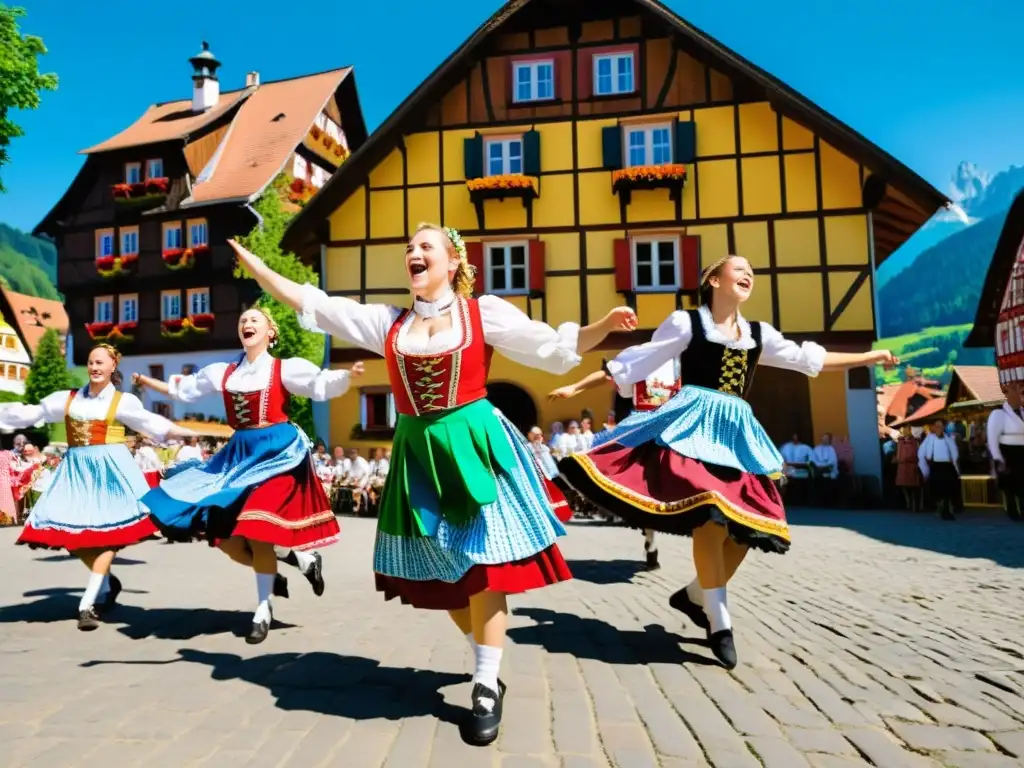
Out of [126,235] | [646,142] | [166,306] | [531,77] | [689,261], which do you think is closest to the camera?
[689,261]

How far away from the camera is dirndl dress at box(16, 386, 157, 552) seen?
17.3 ft

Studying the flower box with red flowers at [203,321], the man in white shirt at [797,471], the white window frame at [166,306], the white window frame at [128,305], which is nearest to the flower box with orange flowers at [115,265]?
the white window frame at [128,305]

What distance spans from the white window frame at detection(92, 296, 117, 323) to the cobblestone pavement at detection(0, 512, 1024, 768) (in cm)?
2680

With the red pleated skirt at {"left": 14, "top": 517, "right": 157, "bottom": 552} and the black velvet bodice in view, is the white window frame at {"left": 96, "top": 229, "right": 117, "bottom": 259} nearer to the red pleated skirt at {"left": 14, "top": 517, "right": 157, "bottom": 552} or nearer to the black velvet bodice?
the red pleated skirt at {"left": 14, "top": 517, "right": 157, "bottom": 552}

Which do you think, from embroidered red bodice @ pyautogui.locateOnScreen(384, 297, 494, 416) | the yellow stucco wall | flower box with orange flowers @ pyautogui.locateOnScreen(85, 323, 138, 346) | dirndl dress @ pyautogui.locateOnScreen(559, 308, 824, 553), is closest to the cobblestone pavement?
dirndl dress @ pyautogui.locateOnScreen(559, 308, 824, 553)

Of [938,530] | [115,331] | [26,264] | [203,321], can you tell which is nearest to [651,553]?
[938,530]

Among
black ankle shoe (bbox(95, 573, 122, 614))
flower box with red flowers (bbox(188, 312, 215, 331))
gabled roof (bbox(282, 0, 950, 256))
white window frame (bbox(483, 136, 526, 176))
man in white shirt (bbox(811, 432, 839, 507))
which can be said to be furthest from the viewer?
flower box with red flowers (bbox(188, 312, 215, 331))

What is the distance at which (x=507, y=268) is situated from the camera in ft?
62.1

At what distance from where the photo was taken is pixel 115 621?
5246 mm

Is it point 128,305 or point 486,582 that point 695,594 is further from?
point 128,305

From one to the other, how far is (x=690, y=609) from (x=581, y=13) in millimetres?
17432

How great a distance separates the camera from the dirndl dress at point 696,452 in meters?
3.72

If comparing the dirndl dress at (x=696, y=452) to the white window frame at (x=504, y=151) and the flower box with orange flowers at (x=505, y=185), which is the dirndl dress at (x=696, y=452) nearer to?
the flower box with orange flowers at (x=505, y=185)

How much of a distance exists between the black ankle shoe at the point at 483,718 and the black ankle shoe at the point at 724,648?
3.85 feet
